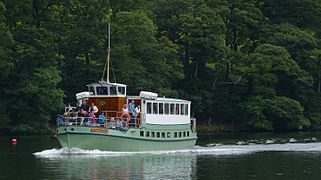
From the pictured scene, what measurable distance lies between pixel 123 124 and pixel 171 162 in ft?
20.7

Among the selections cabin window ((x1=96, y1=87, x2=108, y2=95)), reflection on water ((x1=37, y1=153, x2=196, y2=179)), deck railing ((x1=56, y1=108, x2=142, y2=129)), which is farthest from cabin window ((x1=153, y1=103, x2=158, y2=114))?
reflection on water ((x1=37, y1=153, x2=196, y2=179))

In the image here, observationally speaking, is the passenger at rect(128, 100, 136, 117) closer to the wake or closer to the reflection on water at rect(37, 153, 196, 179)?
the wake

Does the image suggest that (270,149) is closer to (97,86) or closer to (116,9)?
(97,86)

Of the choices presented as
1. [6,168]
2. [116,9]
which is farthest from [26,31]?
[6,168]

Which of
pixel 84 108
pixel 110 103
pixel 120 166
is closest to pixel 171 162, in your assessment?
pixel 120 166

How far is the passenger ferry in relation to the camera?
57.0 m

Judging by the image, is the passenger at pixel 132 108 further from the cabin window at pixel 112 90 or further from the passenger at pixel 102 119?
the passenger at pixel 102 119

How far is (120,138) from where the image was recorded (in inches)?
2279

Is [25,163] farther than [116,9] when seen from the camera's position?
No

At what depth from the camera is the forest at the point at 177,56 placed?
8750 centimetres

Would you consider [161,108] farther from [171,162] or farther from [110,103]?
[171,162]

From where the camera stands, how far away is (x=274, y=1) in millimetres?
109500

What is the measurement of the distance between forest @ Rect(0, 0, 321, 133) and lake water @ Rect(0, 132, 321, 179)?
1886cm

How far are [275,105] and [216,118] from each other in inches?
308
